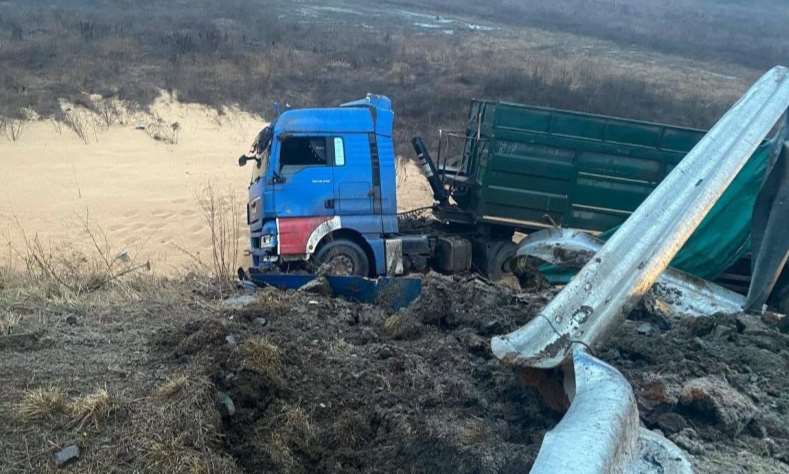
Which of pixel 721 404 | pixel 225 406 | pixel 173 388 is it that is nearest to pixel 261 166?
pixel 173 388

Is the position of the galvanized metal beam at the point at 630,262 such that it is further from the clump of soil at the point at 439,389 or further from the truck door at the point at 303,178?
the truck door at the point at 303,178

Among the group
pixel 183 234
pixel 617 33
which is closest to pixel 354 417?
pixel 183 234

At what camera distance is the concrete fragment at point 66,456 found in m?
3.63

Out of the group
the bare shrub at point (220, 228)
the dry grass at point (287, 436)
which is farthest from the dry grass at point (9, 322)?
the bare shrub at point (220, 228)

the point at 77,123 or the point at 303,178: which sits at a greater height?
the point at 303,178

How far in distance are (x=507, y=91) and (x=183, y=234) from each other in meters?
12.2

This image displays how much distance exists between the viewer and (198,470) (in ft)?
11.7

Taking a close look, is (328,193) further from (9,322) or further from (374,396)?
(374,396)

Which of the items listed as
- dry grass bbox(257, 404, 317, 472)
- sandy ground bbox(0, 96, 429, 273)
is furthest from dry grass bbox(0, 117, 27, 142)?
dry grass bbox(257, 404, 317, 472)

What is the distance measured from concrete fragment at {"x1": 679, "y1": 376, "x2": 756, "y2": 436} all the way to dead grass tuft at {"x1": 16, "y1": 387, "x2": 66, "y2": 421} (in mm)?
3316

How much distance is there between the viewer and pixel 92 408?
3.96 meters

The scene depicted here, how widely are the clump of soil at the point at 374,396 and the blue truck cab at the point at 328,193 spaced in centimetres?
495

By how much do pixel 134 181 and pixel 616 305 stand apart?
14398 mm

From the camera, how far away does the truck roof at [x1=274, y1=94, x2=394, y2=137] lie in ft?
34.9
